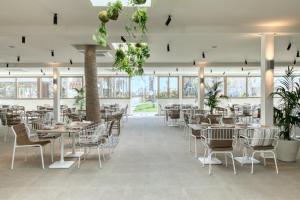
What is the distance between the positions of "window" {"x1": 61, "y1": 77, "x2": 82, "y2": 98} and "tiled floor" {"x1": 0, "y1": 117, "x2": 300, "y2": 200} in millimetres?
14109

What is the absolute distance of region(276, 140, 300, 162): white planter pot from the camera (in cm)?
626

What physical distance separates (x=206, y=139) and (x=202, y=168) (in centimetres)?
57

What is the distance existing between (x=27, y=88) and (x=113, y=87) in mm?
5867

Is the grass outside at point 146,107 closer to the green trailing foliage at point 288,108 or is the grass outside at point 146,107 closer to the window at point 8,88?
the window at point 8,88

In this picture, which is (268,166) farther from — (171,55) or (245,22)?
(171,55)

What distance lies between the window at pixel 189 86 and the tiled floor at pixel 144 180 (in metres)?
13.9

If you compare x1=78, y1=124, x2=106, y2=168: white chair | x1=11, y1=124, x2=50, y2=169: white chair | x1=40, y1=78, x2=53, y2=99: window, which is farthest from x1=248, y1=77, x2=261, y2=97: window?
x1=11, y1=124, x2=50, y2=169: white chair

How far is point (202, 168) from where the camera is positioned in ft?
18.7

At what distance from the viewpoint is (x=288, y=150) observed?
20.6 ft

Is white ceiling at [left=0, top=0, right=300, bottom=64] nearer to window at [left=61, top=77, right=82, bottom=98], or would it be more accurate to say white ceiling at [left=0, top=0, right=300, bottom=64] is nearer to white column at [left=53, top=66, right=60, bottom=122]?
white column at [left=53, top=66, right=60, bottom=122]

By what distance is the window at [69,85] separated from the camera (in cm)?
2056

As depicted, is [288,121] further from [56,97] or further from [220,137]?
[56,97]

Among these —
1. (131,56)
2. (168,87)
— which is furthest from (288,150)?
(168,87)

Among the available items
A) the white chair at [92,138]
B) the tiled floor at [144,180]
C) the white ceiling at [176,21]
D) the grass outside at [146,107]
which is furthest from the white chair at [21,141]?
the grass outside at [146,107]
